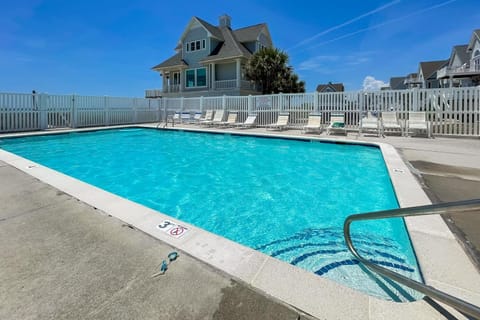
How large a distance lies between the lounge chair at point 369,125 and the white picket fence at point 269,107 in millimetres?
690

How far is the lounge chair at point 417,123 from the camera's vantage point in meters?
9.86

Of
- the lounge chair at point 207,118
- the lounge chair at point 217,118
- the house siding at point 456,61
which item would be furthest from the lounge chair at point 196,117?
the house siding at point 456,61

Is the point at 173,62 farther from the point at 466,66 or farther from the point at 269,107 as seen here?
the point at 466,66

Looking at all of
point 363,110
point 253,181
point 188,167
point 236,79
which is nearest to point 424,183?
point 253,181

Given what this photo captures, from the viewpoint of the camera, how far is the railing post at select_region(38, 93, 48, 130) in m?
13.2

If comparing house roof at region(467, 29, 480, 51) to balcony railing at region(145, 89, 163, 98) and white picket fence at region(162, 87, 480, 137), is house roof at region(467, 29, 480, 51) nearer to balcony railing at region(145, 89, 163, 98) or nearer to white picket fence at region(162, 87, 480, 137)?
white picket fence at region(162, 87, 480, 137)

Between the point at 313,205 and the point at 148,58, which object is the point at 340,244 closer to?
the point at 313,205

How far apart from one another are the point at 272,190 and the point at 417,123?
859 centimetres

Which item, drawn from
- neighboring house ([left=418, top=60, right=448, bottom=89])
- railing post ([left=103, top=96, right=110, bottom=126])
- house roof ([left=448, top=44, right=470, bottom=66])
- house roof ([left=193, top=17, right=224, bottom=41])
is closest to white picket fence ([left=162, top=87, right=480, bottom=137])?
railing post ([left=103, top=96, right=110, bottom=126])

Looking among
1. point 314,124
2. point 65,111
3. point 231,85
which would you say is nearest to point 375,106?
point 314,124

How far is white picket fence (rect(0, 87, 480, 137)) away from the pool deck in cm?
956

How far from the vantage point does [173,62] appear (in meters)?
25.7

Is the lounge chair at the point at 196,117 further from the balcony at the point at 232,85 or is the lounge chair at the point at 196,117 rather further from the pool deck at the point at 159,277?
the pool deck at the point at 159,277

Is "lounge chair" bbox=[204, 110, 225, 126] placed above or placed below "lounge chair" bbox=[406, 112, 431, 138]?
above
